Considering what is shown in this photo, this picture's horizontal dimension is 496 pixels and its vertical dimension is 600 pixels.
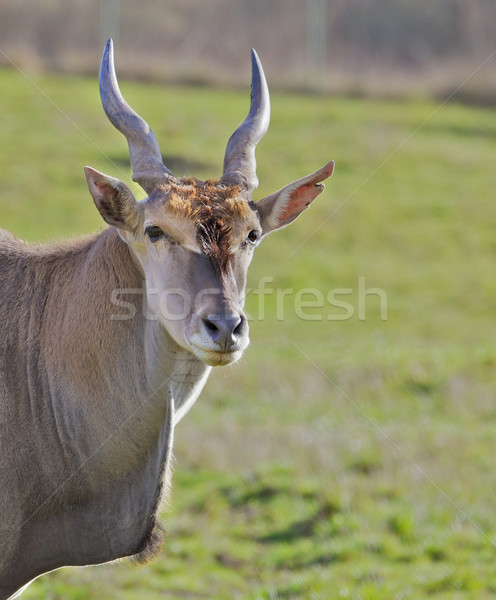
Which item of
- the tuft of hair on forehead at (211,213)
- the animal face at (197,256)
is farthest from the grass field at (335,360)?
the tuft of hair on forehead at (211,213)

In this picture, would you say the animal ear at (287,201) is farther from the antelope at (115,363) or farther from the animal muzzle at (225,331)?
the animal muzzle at (225,331)

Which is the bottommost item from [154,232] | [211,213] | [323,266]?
[323,266]

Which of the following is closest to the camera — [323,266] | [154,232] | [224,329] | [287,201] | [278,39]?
[224,329]

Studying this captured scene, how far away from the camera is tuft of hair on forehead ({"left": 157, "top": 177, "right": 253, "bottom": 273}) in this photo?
5.18m

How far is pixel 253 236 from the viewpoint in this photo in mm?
5465

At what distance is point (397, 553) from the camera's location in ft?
27.4

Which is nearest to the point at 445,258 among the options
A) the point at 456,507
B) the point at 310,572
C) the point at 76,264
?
the point at 456,507

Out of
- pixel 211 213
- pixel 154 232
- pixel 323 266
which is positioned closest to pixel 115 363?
pixel 154 232

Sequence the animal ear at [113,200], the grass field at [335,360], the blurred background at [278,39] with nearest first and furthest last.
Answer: the animal ear at [113,200], the grass field at [335,360], the blurred background at [278,39]

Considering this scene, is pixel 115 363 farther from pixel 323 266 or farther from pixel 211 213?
pixel 323 266

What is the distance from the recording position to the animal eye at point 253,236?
5.43 m

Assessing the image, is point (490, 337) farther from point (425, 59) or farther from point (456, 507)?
point (425, 59)

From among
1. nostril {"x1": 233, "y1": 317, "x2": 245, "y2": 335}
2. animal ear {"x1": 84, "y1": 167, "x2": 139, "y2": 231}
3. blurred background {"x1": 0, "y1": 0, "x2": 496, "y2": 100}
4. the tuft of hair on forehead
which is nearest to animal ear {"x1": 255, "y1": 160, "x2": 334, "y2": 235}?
the tuft of hair on forehead

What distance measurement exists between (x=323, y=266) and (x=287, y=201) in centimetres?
1575
